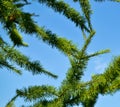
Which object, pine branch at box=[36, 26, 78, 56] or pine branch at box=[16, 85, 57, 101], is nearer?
pine branch at box=[16, 85, 57, 101]

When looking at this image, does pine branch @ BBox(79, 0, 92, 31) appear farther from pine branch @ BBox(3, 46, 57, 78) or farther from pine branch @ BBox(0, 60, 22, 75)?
pine branch @ BBox(0, 60, 22, 75)

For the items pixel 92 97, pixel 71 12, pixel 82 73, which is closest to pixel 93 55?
pixel 82 73

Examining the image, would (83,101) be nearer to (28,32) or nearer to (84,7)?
Result: (84,7)

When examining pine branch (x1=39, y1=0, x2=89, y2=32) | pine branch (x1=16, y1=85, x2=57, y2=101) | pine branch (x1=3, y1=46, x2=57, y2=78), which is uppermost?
pine branch (x1=39, y1=0, x2=89, y2=32)

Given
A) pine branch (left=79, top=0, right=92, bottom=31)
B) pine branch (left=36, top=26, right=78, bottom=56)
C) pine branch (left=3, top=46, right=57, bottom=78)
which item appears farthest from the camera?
pine branch (left=3, top=46, right=57, bottom=78)

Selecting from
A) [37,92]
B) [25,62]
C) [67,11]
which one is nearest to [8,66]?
[25,62]

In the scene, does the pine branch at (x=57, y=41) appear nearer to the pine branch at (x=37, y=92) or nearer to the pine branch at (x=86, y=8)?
the pine branch at (x=86, y=8)

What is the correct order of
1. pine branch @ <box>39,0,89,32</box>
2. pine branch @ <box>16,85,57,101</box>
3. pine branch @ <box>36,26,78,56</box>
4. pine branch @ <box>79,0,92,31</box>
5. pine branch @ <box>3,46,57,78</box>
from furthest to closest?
pine branch @ <box>3,46,57,78</box> < pine branch @ <box>39,0,89,32</box> < pine branch @ <box>36,26,78,56</box> < pine branch @ <box>79,0,92,31</box> < pine branch @ <box>16,85,57,101</box>

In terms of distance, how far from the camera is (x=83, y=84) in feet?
7.17

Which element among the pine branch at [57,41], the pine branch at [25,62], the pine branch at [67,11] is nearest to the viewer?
the pine branch at [57,41]

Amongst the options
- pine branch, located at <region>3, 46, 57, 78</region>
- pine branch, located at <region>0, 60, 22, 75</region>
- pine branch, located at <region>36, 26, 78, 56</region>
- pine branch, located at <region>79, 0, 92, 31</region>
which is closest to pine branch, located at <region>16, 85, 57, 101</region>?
pine branch, located at <region>36, 26, 78, 56</region>

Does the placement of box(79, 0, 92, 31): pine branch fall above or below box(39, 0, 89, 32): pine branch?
below

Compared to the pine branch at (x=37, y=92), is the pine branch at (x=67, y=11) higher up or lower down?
higher up

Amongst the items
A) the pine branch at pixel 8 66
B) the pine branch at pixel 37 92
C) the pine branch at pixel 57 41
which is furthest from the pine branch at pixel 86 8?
the pine branch at pixel 8 66
